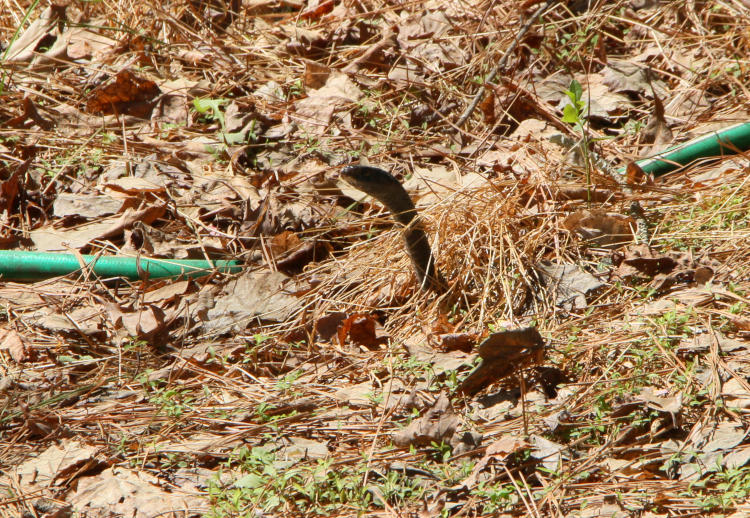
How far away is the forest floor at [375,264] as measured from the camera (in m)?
1.79

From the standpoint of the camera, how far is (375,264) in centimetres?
259

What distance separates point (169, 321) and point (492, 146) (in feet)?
5.11

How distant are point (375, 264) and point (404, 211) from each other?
0.90 feet

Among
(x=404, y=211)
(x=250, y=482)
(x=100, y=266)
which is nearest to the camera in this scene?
(x=250, y=482)

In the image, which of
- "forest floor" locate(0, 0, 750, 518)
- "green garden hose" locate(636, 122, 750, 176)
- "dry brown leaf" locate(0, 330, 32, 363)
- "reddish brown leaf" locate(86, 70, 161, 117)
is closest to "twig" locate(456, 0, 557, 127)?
"forest floor" locate(0, 0, 750, 518)

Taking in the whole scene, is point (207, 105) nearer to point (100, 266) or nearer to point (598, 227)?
point (100, 266)

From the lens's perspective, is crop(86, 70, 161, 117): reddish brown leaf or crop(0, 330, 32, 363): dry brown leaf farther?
crop(86, 70, 161, 117): reddish brown leaf

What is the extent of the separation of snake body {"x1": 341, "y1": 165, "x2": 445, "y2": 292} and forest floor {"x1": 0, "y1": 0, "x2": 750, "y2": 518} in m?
0.07

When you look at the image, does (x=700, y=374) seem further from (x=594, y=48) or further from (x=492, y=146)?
(x=594, y=48)

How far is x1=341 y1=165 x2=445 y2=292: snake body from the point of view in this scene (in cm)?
228

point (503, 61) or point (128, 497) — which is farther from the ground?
point (503, 61)

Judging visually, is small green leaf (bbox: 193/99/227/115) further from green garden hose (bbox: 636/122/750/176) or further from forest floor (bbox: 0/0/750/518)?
green garden hose (bbox: 636/122/750/176)

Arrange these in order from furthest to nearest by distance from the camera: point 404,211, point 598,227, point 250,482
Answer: point 598,227 → point 404,211 → point 250,482

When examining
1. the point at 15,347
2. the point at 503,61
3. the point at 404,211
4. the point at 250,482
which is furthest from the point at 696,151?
→ the point at 15,347
